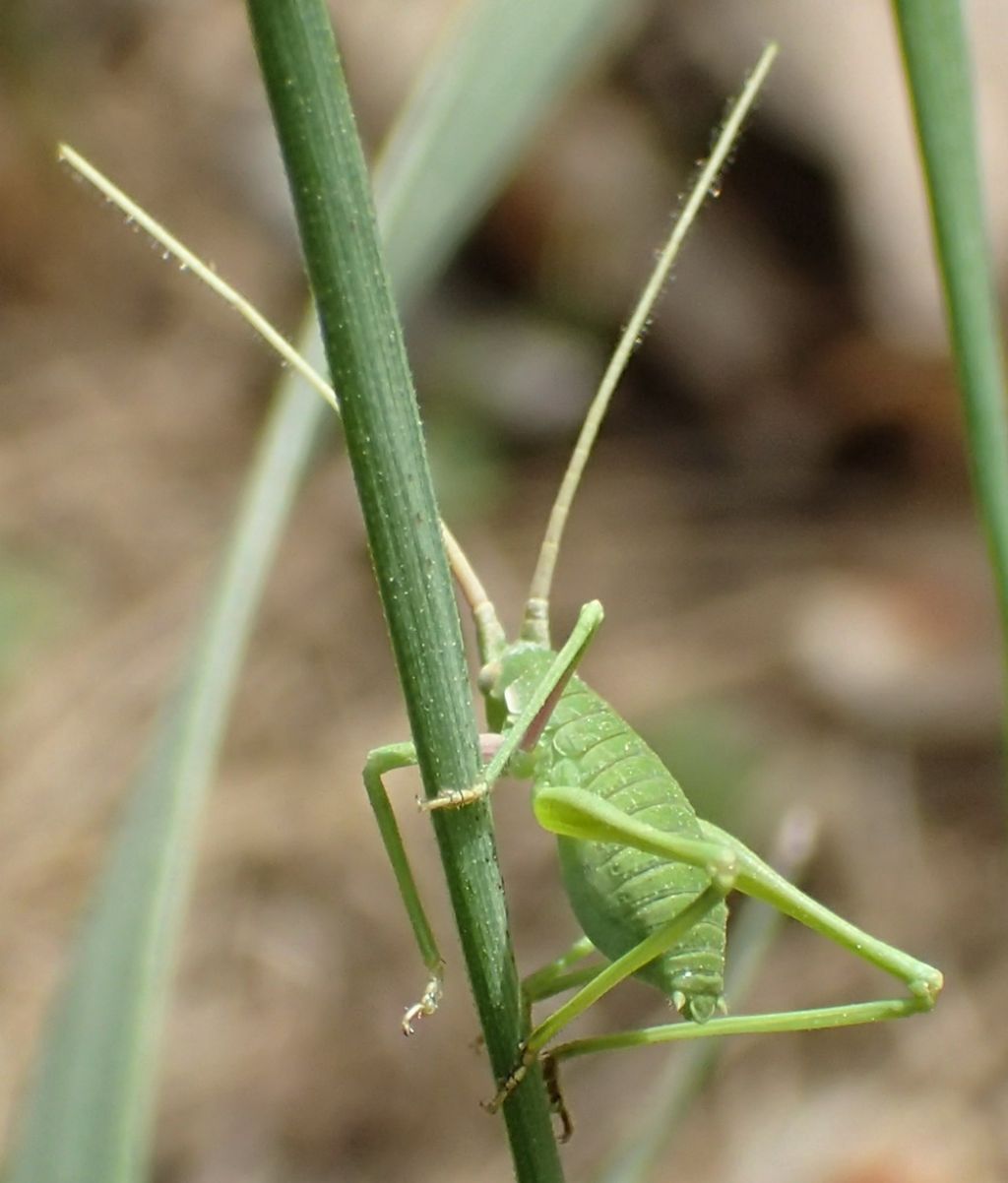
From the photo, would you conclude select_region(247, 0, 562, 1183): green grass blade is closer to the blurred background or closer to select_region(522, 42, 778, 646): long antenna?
select_region(522, 42, 778, 646): long antenna

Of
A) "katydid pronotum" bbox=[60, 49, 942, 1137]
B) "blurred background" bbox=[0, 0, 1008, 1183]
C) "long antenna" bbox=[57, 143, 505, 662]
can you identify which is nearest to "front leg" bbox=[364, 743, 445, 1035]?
"katydid pronotum" bbox=[60, 49, 942, 1137]

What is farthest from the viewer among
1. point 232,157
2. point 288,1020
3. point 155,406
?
point 232,157

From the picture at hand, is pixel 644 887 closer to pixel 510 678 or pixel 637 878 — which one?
pixel 637 878

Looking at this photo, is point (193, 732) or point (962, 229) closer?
point (962, 229)

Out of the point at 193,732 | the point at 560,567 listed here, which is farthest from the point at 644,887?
the point at 560,567

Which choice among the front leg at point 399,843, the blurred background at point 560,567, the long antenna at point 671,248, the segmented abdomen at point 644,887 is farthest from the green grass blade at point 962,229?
the blurred background at point 560,567

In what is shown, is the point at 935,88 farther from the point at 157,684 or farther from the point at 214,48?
the point at 214,48

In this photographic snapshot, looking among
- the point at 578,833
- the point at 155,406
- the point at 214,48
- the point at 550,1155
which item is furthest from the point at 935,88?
the point at 214,48
